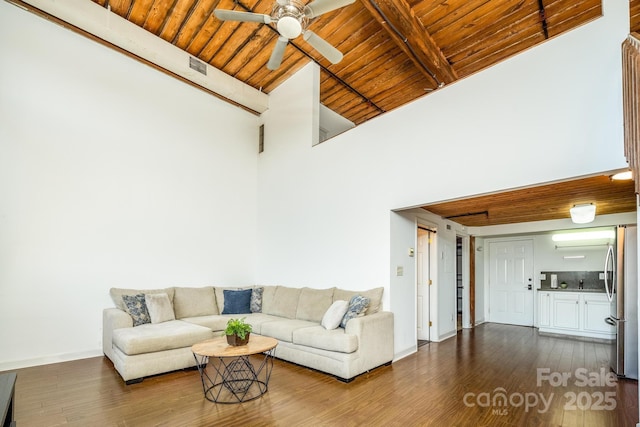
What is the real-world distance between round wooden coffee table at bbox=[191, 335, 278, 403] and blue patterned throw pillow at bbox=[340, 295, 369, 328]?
1.00m

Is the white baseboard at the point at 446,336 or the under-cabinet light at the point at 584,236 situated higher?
the under-cabinet light at the point at 584,236

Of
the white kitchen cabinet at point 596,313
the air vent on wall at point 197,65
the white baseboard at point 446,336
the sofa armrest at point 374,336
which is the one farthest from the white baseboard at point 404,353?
the air vent on wall at point 197,65

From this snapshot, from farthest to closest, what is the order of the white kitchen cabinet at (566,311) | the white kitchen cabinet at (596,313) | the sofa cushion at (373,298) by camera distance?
the white kitchen cabinet at (566,311) < the white kitchen cabinet at (596,313) < the sofa cushion at (373,298)

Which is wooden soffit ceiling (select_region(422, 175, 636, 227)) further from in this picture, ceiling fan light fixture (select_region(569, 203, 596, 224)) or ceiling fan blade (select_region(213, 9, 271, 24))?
ceiling fan blade (select_region(213, 9, 271, 24))

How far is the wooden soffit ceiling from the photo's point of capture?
12.4ft

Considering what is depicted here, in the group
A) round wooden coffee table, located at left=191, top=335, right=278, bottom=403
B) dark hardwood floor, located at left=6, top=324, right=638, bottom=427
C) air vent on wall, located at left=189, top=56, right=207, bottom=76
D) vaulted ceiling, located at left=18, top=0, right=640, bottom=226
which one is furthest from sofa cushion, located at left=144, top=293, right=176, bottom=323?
vaulted ceiling, located at left=18, top=0, right=640, bottom=226

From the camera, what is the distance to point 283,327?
4.61 meters

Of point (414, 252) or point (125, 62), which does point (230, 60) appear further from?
point (414, 252)

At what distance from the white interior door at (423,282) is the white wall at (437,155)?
110 cm

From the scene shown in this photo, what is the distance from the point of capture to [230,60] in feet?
19.2

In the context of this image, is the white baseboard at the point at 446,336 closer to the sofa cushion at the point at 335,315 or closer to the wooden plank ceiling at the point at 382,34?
the sofa cushion at the point at 335,315

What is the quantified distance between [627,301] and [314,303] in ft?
13.0

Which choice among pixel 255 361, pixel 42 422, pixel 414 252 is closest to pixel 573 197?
pixel 414 252

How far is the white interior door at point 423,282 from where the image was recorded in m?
5.94
